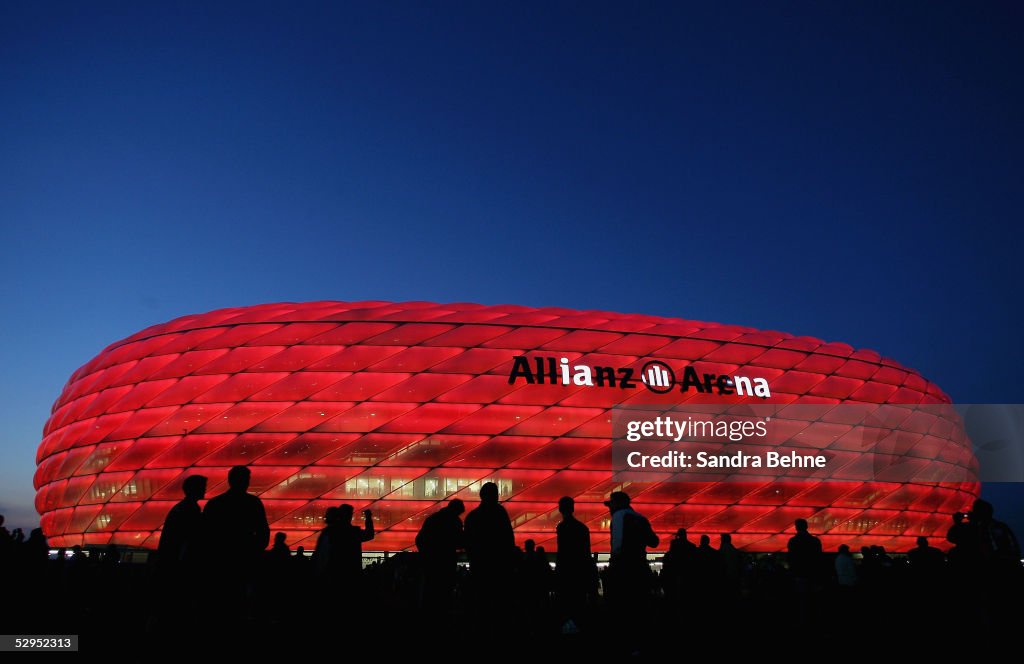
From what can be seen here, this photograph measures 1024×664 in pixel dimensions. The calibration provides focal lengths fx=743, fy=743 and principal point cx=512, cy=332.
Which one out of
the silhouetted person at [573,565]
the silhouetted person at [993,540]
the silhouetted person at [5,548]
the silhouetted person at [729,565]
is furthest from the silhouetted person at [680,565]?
the silhouetted person at [5,548]

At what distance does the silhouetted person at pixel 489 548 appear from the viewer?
7035 mm

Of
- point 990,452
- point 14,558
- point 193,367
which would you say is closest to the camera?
point 14,558

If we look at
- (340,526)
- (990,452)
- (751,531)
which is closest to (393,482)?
(751,531)

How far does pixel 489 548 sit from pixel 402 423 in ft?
63.7

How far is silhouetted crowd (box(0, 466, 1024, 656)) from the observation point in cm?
614

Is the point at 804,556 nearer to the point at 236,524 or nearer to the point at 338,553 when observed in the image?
the point at 338,553

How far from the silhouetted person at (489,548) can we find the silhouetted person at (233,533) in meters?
1.92

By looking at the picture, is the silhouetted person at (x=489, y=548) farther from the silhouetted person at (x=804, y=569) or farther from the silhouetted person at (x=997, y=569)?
the silhouetted person at (x=804, y=569)

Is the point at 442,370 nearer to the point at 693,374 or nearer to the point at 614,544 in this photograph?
the point at 693,374

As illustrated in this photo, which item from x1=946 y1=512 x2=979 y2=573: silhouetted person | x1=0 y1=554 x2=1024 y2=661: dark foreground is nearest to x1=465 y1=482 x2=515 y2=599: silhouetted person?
x1=0 y1=554 x2=1024 y2=661: dark foreground

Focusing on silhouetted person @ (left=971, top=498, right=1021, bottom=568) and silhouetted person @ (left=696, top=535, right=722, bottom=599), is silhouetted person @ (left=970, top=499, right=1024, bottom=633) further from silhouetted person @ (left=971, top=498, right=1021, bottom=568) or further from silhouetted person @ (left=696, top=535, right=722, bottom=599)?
silhouetted person @ (left=696, top=535, right=722, bottom=599)

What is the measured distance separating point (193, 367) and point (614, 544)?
24275mm

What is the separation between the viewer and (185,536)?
619 cm

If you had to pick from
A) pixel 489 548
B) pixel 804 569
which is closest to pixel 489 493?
pixel 489 548
